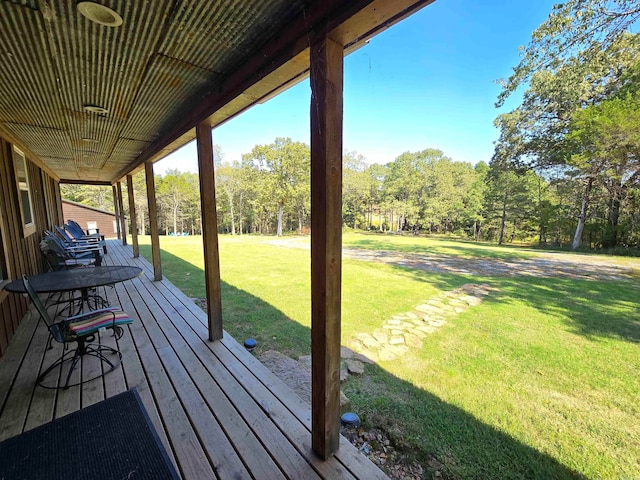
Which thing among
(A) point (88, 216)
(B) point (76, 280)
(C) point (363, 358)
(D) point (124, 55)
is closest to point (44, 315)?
(B) point (76, 280)

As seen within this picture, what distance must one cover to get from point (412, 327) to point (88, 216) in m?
19.8

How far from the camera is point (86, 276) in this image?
2623mm

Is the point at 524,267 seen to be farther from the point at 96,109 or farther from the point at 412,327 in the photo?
the point at 96,109

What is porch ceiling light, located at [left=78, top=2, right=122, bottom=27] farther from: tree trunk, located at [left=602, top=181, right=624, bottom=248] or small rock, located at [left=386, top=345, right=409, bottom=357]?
tree trunk, located at [left=602, top=181, right=624, bottom=248]

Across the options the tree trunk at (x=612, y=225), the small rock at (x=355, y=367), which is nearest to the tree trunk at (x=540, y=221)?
the tree trunk at (x=612, y=225)

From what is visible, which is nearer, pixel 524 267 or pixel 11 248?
pixel 11 248

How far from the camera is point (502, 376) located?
103 inches

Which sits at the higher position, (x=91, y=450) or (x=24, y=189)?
(x=24, y=189)

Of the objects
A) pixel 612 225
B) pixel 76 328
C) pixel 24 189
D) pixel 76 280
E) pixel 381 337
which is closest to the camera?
pixel 76 328

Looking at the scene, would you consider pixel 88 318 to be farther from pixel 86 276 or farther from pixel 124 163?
pixel 124 163

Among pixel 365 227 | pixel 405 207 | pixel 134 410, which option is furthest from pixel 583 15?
pixel 365 227

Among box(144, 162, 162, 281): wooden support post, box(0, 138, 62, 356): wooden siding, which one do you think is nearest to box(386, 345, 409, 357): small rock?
box(0, 138, 62, 356): wooden siding

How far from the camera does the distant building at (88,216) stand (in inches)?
598

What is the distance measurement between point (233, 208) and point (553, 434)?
87.1ft
